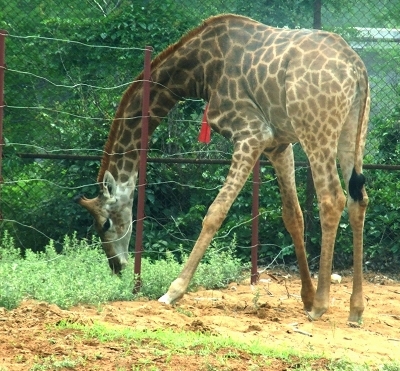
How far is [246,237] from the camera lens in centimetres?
1097

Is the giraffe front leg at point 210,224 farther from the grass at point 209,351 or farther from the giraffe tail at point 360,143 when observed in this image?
the grass at point 209,351

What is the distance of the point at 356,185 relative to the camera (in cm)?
760

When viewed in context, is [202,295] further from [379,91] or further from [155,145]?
[379,91]

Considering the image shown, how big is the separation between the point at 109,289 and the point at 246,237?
3.54 metres

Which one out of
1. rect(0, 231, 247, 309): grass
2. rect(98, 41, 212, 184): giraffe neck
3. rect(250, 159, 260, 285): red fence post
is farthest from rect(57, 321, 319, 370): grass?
rect(250, 159, 260, 285): red fence post

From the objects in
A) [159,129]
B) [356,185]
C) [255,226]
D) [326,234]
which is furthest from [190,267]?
[159,129]

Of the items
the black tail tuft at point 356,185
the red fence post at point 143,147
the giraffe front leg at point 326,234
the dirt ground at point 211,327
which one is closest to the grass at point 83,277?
the dirt ground at point 211,327

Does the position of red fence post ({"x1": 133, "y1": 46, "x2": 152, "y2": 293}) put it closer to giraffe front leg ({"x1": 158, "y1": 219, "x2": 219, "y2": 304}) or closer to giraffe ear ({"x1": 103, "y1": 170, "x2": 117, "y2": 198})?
giraffe ear ({"x1": 103, "y1": 170, "x2": 117, "y2": 198})

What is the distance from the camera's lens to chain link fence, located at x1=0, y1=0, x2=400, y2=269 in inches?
424

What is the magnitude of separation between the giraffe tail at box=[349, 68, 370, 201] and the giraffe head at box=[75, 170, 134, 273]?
7.78 feet

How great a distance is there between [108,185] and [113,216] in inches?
12.1

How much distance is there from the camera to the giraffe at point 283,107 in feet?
24.7

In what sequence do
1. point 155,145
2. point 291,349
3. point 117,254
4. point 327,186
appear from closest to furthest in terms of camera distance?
point 291,349 → point 327,186 → point 117,254 → point 155,145

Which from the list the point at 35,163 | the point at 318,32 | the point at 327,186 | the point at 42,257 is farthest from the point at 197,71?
the point at 35,163
